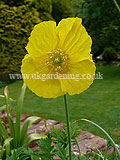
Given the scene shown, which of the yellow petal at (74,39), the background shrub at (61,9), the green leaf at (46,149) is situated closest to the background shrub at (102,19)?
the background shrub at (61,9)

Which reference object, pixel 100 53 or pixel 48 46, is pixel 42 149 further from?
pixel 100 53

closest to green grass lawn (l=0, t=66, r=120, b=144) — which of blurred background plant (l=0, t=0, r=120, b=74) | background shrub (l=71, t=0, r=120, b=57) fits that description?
blurred background plant (l=0, t=0, r=120, b=74)

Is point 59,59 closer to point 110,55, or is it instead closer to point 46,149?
point 46,149

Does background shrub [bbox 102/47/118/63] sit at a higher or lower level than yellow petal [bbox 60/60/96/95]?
lower

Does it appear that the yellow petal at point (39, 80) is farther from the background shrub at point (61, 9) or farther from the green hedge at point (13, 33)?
the background shrub at point (61, 9)

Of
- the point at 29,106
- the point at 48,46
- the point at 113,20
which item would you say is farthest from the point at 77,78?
the point at 113,20

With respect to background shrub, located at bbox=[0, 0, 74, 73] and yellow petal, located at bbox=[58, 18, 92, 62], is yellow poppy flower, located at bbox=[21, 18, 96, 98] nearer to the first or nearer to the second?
yellow petal, located at bbox=[58, 18, 92, 62]

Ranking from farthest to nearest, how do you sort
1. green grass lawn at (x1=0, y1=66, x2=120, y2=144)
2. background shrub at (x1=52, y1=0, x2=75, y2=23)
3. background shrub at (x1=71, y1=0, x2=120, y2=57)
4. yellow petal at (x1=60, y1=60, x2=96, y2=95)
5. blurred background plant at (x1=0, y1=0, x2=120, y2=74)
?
background shrub at (x1=52, y1=0, x2=75, y2=23) → blurred background plant at (x1=0, y1=0, x2=120, y2=74) → background shrub at (x1=71, y1=0, x2=120, y2=57) → green grass lawn at (x1=0, y1=66, x2=120, y2=144) → yellow petal at (x1=60, y1=60, x2=96, y2=95)
